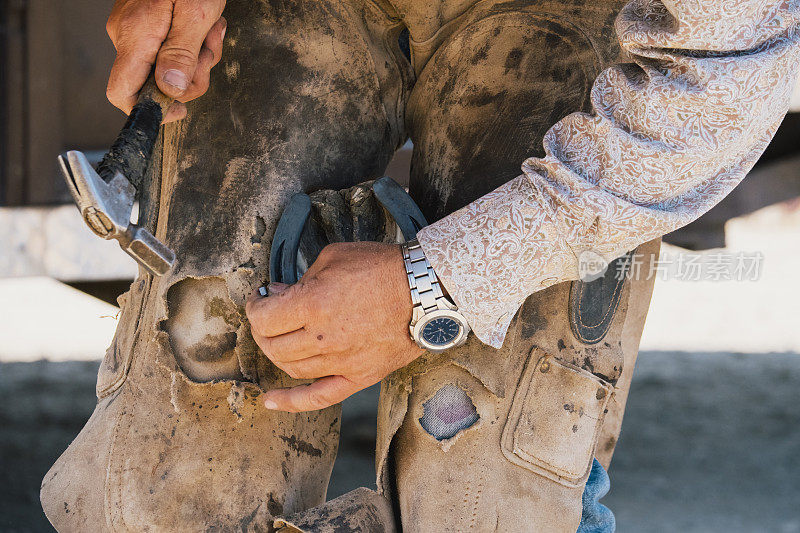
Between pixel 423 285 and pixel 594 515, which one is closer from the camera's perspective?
pixel 423 285

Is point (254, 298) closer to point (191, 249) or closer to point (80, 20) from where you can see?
point (191, 249)

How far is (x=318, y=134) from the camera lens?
3.84 feet

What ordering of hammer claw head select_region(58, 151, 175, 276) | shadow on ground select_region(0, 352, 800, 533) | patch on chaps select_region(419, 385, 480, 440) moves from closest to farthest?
1. hammer claw head select_region(58, 151, 175, 276)
2. patch on chaps select_region(419, 385, 480, 440)
3. shadow on ground select_region(0, 352, 800, 533)

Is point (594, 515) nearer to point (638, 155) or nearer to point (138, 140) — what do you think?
point (638, 155)

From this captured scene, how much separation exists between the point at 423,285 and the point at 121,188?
329 millimetres

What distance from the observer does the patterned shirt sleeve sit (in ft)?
2.71

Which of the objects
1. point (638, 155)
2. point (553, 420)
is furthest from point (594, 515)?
point (638, 155)

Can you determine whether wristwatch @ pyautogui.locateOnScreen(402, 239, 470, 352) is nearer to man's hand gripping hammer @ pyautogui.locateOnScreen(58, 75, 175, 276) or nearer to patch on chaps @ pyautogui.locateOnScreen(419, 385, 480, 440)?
patch on chaps @ pyautogui.locateOnScreen(419, 385, 480, 440)

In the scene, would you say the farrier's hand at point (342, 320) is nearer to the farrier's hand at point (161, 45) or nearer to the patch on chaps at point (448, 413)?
the patch on chaps at point (448, 413)

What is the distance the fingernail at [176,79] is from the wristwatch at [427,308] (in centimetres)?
36

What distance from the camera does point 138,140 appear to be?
92cm

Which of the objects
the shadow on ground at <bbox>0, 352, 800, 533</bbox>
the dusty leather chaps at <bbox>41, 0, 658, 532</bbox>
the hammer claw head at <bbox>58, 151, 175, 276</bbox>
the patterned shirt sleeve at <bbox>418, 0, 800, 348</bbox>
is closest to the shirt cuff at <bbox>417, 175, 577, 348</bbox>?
the patterned shirt sleeve at <bbox>418, 0, 800, 348</bbox>

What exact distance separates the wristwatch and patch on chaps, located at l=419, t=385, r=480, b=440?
0.10 meters

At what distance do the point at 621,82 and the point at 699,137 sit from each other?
4.0 inches
